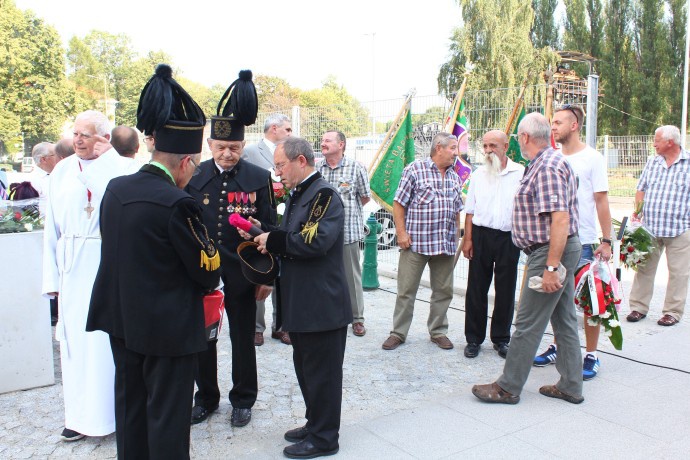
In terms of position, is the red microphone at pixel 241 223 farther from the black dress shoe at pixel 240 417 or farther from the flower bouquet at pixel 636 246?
the flower bouquet at pixel 636 246

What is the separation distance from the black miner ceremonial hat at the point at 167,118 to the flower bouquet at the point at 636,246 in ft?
18.0

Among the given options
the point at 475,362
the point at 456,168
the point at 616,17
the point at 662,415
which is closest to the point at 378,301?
the point at 456,168

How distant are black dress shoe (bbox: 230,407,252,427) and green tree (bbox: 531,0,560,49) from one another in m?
37.6

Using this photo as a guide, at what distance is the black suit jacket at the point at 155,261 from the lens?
271 centimetres

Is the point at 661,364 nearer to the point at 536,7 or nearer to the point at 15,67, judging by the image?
the point at 536,7

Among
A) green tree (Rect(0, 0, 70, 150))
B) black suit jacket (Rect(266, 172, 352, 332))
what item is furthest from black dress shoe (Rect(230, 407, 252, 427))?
green tree (Rect(0, 0, 70, 150))

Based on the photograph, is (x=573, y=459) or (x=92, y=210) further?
(x=92, y=210)

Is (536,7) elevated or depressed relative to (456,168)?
elevated

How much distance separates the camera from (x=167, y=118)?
285 cm

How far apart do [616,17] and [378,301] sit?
32065mm

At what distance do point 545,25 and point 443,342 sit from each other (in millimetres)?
36440

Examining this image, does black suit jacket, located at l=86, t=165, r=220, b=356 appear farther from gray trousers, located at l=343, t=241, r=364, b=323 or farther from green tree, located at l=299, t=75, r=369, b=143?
green tree, located at l=299, t=75, r=369, b=143

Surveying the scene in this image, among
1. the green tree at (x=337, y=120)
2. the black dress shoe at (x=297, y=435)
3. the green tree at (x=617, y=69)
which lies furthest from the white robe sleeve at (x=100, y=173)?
the green tree at (x=617, y=69)

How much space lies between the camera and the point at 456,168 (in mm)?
7887
